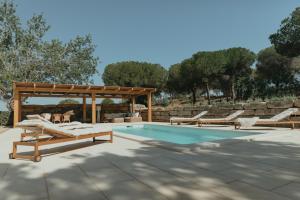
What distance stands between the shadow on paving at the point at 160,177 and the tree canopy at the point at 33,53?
1636 cm

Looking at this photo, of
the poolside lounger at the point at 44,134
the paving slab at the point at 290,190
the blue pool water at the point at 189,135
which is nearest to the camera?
the paving slab at the point at 290,190

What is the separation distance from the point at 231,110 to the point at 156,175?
9.16 metres

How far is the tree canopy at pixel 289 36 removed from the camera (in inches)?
908

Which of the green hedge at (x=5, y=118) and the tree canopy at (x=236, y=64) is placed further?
the tree canopy at (x=236, y=64)

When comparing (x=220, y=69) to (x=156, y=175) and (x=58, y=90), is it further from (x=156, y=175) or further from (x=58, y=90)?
(x=156, y=175)

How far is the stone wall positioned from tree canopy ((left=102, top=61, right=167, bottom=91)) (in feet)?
46.0

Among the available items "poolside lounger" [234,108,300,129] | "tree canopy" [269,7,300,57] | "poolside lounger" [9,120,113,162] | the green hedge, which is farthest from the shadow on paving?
"tree canopy" [269,7,300,57]

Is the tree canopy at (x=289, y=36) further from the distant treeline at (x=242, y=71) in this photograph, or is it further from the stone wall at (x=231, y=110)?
the stone wall at (x=231, y=110)

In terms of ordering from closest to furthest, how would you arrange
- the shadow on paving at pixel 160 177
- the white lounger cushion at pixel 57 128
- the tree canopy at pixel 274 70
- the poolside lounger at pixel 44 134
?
the shadow on paving at pixel 160 177, the poolside lounger at pixel 44 134, the white lounger cushion at pixel 57 128, the tree canopy at pixel 274 70

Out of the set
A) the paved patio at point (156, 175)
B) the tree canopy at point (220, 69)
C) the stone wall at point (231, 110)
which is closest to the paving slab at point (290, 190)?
the paved patio at point (156, 175)

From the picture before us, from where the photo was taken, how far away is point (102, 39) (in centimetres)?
2148

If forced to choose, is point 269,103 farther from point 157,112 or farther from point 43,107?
point 43,107

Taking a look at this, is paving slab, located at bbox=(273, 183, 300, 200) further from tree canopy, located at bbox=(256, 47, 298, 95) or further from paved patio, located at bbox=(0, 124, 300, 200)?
tree canopy, located at bbox=(256, 47, 298, 95)

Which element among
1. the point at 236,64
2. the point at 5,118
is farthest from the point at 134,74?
the point at 5,118
